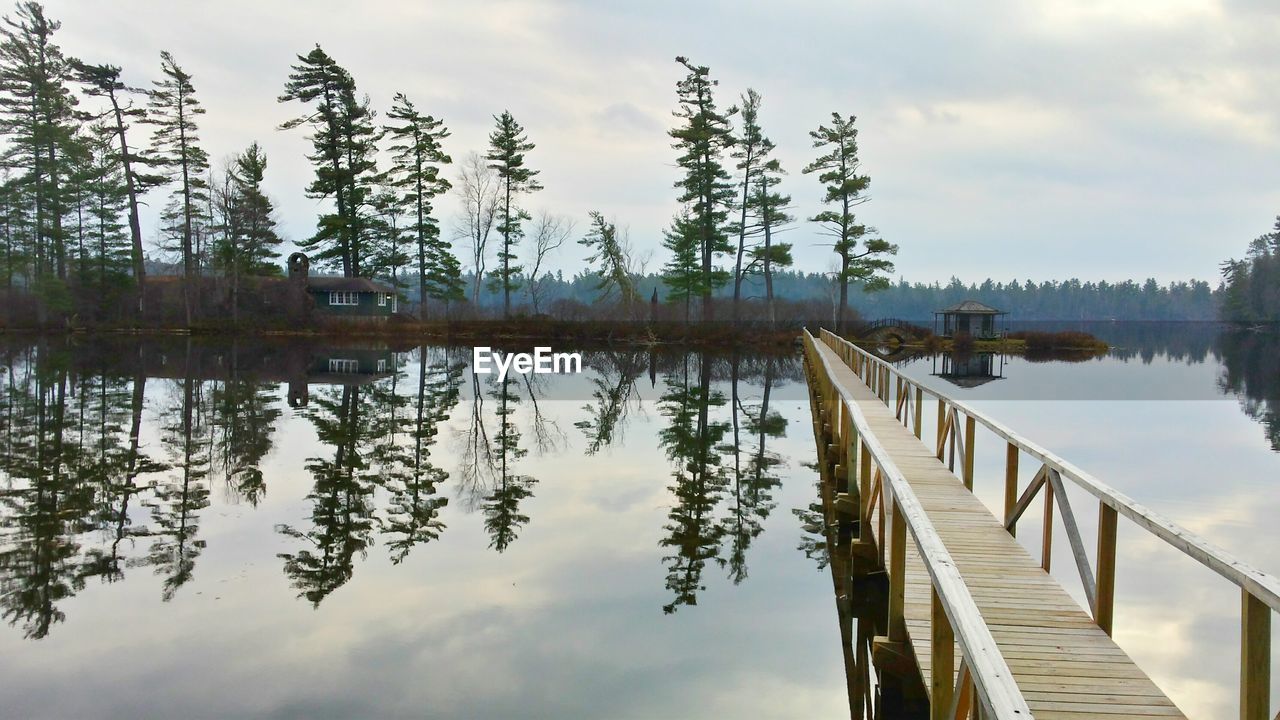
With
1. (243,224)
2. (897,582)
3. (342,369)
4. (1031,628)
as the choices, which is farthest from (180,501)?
(243,224)

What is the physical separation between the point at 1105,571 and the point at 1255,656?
1845 millimetres

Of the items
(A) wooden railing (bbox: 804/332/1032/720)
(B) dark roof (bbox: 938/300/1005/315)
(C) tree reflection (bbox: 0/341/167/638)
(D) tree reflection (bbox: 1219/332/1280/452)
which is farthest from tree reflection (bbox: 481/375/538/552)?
(B) dark roof (bbox: 938/300/1005/315)

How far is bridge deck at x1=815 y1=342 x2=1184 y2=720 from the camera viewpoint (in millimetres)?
4914

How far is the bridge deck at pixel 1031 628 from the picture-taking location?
4914 mm

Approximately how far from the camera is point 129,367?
1330 inches

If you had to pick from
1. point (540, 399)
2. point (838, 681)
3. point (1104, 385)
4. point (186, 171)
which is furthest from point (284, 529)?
point (186, 171)

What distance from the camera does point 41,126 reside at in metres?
56.2

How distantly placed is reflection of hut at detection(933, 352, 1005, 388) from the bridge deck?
28719 mm

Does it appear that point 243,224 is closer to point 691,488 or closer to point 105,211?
point 105,211

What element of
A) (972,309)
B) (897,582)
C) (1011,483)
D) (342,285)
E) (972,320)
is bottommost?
(897,582)

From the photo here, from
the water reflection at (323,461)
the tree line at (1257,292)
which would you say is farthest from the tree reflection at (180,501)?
the tree line at (1257,292)

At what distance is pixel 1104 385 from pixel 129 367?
3721 centimetres

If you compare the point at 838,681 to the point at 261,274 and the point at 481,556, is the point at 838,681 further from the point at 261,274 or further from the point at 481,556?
the point at 261,274

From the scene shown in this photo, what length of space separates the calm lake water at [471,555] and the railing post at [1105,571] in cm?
227
